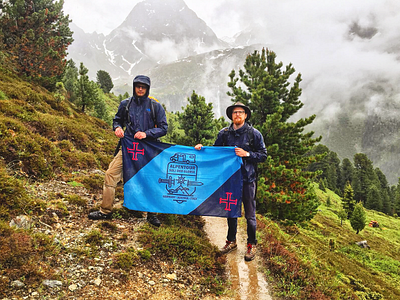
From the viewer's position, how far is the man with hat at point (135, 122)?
561 cm

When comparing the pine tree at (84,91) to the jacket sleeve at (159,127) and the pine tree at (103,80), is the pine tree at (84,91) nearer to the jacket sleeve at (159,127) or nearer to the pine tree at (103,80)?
the jacket sleeve at (159,127)

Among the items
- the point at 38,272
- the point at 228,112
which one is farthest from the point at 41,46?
the point at 38,272

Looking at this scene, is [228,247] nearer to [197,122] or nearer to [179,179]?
[179,179]

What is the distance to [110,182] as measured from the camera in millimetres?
5539

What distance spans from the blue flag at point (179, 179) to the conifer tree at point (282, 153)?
7312 millimetres

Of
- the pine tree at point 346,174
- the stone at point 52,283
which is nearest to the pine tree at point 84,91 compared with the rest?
the stone at point 52,283

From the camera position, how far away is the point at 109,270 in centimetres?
405

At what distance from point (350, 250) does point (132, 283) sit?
3540 cm

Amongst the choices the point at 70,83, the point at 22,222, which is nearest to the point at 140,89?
the point at 22,222

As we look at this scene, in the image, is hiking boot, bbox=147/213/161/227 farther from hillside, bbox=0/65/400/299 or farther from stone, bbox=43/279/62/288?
stone, bbox=43/279/62/288

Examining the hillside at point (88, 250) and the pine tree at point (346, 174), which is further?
the pine tree at point (346, 174)

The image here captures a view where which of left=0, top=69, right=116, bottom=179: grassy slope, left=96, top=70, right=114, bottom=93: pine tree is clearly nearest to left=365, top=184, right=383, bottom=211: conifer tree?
left=0, top=69, right=116, bottom=179: grassy slope

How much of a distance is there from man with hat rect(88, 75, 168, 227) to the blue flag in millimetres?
255

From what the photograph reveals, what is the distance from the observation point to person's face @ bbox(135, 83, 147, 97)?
568 cm
